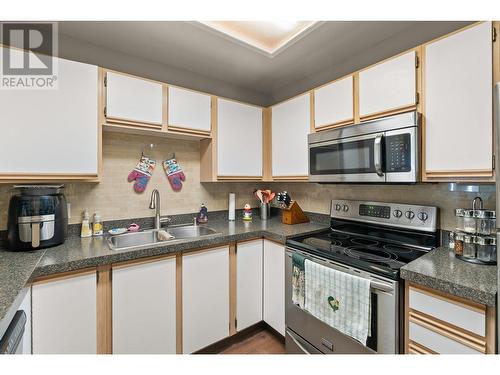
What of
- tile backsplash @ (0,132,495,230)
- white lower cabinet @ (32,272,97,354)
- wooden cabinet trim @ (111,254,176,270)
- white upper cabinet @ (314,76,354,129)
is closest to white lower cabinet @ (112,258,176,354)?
wooden cabinet trim @ (111,254,176,270)

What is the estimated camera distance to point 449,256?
1.28m

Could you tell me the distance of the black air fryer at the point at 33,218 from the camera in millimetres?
1328

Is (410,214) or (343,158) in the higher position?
(343,158)

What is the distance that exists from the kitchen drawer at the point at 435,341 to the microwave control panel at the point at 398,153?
81 centimetres

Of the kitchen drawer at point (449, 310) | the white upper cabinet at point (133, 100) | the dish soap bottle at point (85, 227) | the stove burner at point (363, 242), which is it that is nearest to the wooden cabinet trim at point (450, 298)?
the kitchen drawer at point (449, 310)

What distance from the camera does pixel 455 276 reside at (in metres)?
1.02

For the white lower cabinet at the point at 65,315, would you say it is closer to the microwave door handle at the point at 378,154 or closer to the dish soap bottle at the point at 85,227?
the dish soap bottle at the point at 85,227

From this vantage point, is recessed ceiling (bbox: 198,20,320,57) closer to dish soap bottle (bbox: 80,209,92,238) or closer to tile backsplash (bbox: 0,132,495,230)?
tile backsplash (bbox: 0,132,495,230)

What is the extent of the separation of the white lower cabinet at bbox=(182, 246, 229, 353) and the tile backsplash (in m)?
0.69

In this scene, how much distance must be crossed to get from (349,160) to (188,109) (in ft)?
4.36

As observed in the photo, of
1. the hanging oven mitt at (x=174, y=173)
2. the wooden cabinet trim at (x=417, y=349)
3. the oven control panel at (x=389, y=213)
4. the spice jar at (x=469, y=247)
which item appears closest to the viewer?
the wooden cabinet trim at (x=417, y=349)

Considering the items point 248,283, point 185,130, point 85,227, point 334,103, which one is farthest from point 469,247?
point 85,227

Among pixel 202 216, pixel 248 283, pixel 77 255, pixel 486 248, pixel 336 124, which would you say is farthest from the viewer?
pixel 202 216

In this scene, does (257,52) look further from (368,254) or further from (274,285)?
(274,285)
